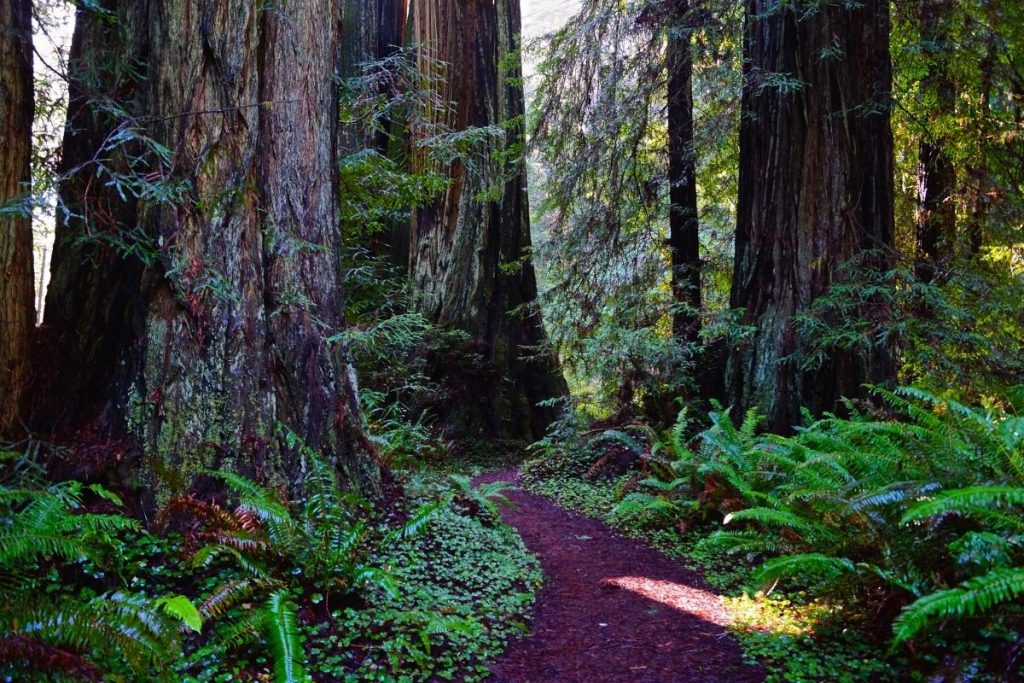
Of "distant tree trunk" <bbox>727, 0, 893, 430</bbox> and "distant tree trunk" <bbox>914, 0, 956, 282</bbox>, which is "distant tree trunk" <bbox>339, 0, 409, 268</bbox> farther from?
"distant tree trunk" <bbox>914, 0, 956, 282</bbox>

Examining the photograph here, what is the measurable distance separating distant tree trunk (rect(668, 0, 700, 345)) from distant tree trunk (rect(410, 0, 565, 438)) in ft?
7.25

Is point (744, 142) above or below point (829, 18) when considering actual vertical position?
below

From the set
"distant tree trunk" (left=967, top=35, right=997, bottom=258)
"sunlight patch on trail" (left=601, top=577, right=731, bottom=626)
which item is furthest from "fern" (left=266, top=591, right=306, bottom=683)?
"distant tree trunk" (left=967, top=35, right=997, bottom=258)

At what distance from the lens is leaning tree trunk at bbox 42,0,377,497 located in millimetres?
4102

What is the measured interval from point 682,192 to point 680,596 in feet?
19.5

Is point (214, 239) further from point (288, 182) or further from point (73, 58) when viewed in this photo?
point (73, 58)

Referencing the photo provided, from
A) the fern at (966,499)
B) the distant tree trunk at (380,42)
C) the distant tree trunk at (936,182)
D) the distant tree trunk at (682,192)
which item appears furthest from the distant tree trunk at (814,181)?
the distant tree trunk at (380,42)

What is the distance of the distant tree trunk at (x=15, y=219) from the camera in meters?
3.97

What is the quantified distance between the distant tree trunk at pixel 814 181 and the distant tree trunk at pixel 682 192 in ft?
3.37

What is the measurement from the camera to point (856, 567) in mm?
3811

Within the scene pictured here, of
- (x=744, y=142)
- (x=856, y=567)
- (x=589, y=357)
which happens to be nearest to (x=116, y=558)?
(x=856, y=567)

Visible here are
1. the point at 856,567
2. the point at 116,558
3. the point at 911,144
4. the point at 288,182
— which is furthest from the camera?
the point at 911,144

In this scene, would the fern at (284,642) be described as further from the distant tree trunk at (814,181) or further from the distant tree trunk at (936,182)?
the distant tree trunk at (936,182)

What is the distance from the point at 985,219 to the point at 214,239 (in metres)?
8.72
